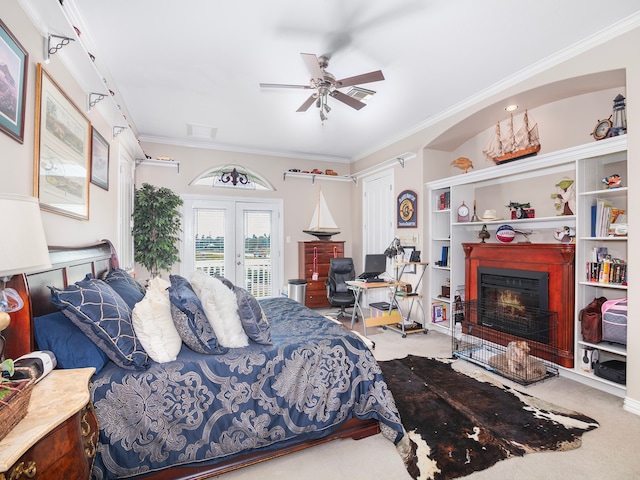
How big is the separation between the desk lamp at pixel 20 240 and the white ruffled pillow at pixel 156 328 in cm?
59

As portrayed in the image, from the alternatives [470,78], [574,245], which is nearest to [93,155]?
[470,78]

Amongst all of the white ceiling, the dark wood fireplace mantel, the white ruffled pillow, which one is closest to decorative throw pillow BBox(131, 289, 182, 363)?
the white ruffled pillow

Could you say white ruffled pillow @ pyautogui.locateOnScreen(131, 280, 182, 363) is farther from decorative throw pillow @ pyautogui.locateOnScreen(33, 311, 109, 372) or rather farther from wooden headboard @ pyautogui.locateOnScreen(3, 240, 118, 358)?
wooden headboard @ pyautogui.locateOnScreen(3, 240, 118, 358)

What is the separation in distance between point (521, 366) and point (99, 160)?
436cm

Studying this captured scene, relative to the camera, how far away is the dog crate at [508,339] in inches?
115

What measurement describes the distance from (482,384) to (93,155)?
3961mm

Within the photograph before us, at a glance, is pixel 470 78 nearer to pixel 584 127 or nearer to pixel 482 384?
pixel 584 127

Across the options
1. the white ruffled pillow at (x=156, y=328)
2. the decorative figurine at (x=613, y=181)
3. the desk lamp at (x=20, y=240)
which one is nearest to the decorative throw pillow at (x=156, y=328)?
the white ruffled pillow at (x=156, y=328)

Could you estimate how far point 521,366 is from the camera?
2.89 m

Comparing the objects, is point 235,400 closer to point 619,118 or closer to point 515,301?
point 515,301

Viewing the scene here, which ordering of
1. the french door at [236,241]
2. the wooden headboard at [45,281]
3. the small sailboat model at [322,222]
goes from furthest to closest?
the small sailboat model at [322,222]
the french door at [236,241]
the wooden headboard at [45,281]

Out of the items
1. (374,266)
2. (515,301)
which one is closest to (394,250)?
(374,266)

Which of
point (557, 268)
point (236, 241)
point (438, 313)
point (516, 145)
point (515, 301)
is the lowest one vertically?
point (438, 313)

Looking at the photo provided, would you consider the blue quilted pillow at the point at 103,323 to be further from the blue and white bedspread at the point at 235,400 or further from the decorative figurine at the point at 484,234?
the decorative figurine at the point at 484,234
